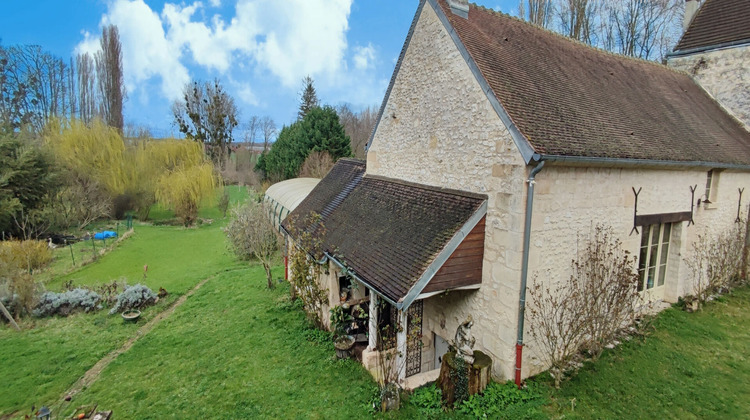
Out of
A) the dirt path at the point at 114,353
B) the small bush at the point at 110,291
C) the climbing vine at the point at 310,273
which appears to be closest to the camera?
the dirt path at the point at 114,353

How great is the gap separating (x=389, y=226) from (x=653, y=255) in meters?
6.72

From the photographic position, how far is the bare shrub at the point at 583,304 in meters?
6.44

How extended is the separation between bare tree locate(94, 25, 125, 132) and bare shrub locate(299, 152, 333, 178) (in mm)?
21528

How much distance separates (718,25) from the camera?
13164mm

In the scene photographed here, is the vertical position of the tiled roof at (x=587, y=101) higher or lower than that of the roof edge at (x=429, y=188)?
higher

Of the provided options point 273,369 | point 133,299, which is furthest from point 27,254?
point 273,369

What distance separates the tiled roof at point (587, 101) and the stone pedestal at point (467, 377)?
3.72 meters

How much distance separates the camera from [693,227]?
9406 mm

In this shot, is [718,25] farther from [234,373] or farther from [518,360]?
[234,373]

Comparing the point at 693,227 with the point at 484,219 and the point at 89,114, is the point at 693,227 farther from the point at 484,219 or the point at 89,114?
the point at 89,114

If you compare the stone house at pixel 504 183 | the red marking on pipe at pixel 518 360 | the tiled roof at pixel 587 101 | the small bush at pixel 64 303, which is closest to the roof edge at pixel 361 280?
the stone house at pixel 504 183

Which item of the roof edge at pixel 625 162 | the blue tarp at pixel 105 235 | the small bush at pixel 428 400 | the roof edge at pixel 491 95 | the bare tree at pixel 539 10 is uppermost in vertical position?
the bare tree at pixel 539 10

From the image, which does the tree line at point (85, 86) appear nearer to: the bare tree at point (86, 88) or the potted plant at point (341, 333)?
the bare tree at point (86, 88)

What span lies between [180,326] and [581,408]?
1076cm
